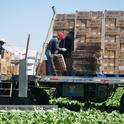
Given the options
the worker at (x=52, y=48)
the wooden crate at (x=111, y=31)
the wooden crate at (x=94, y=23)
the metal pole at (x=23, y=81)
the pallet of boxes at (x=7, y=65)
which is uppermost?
the wooden crate at (x=94, y=23)

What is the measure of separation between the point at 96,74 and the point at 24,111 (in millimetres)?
3466

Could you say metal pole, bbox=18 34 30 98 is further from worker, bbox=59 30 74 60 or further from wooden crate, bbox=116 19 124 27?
wooden crate, bbox=116 19 124 27

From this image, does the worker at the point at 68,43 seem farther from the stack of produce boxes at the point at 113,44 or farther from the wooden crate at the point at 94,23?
the stack of produce boxes at the point at 113,44

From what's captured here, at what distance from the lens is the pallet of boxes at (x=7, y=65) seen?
706 inches

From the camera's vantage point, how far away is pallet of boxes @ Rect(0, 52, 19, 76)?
1793 centimetres

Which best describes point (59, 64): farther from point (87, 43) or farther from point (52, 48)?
point (87, 43)

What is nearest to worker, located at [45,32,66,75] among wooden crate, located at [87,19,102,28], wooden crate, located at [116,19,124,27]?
wooden crate, located at [87,19,102,28]

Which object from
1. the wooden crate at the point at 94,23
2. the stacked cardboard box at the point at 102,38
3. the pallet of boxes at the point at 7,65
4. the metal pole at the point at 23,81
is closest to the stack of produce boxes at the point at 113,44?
the stacked cardboard box at the point at 102,38

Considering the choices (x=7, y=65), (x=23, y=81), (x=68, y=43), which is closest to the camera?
(x=23, y=81)

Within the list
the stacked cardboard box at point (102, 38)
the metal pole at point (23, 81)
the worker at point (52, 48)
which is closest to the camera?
the metal pole at point (23, 81)

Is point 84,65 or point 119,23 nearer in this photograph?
point 84,65

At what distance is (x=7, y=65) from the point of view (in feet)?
60.6

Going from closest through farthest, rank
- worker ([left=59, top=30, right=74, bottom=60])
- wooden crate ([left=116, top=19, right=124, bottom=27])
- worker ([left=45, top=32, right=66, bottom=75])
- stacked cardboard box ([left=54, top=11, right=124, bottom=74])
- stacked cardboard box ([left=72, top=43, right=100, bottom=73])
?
stacked cardboard box ([left=72, top=43, right=100, bottom=73]) < stacked cardboard box ([left=54, top=11, right=124, bottom=74]) < wooden crate ([left=116, top=19, right=124, bottom=27]) < worker ([left=45, top=32, right=66, bottom=75]) < worker ([left=59, top=30, right=74, bottom=60])

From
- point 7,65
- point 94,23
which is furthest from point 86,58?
point 7,65
